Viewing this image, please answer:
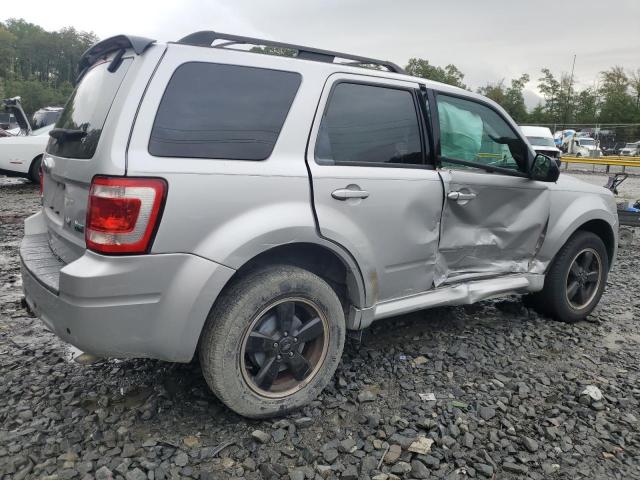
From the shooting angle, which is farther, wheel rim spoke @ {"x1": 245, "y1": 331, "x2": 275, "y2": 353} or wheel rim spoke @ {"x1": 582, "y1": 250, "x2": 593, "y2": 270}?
wheel rim spoke @ {"x1": 582, "y1": 250, "x2": 593, "y2": 270}

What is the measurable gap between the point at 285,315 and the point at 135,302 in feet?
2.51

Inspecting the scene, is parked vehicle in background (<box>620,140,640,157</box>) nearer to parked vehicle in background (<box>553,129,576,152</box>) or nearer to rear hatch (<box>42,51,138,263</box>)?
parked vehicle in background (<box>553,129,576,152</box>)

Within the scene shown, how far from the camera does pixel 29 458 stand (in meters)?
2.32

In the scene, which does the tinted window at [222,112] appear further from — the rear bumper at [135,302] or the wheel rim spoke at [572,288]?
the wheel rim spoke at [572,288]

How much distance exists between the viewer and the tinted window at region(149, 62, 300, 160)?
7.55 feet

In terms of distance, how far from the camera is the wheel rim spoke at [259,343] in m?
2.55

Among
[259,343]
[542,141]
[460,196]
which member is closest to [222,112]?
[259,343]

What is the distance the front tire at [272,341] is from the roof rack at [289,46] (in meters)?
1.17

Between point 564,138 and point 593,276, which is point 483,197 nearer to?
point 593,276

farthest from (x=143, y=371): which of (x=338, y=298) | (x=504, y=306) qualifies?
(x=504, y=306)

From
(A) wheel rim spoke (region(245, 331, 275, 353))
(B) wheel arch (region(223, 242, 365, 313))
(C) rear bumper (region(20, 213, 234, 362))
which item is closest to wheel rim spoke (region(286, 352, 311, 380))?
(A) wheel rim spoke (region(245, 331, 275, 353))

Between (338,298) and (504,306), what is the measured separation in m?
2.37

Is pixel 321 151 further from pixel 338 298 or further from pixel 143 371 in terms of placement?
pixel 143 371

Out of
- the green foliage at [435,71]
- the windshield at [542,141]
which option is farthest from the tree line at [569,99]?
the windshield at [542,141]
